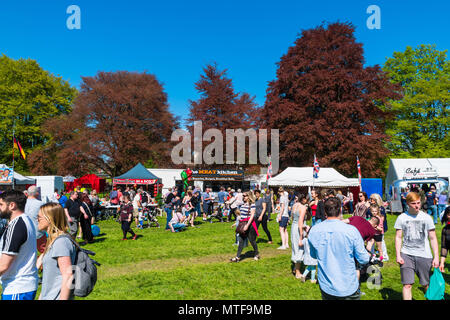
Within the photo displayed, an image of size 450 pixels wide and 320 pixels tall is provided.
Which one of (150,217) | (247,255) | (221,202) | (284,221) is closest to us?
(247,255)

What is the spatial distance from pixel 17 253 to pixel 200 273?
4731 mm

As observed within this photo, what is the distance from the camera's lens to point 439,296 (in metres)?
4.22

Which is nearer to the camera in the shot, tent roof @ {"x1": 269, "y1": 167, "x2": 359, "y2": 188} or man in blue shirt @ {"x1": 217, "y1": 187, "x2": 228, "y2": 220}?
man in blue shirt @ {"x1": 217, "y1": 187, "x2": 228, "y2": 220}

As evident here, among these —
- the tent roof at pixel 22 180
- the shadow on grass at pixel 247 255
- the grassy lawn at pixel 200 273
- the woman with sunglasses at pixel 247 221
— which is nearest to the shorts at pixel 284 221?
the grassy lawn at pixel 200 273

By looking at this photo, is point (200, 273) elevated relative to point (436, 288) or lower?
lower

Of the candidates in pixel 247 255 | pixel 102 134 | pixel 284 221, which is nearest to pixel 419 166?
pixel 284 221

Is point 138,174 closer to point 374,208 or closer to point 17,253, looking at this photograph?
point 374,208

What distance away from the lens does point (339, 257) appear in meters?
3.22

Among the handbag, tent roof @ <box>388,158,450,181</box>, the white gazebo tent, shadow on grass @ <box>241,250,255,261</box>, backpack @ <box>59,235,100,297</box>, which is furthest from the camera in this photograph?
tent roof @ <box>388,158,450,181</box>

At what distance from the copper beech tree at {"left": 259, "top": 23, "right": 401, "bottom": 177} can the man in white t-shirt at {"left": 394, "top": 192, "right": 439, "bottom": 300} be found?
2277 cm

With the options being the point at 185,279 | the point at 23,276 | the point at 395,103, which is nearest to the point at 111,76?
the point at 395,103

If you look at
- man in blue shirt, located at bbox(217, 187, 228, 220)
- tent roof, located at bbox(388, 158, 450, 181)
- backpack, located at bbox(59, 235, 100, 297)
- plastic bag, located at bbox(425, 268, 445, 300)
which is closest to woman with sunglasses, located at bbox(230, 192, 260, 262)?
plastic bag, located at bbox(425, 268, 445, 300)

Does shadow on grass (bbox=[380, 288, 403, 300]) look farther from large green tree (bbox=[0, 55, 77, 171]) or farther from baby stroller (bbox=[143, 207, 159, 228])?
large green tree (bbox=[0, 55, 77, 171])

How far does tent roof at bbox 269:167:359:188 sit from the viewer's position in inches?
866
